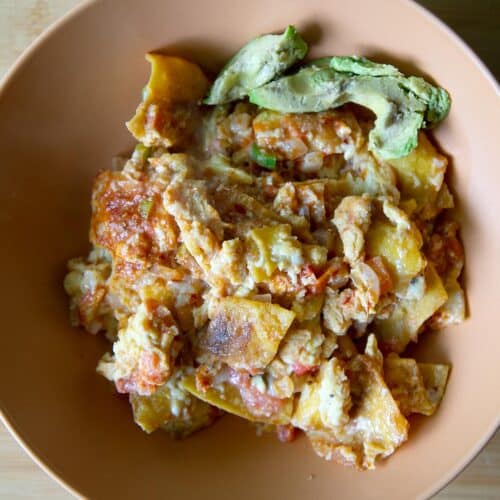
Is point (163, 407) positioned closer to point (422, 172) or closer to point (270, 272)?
point (270, 272)

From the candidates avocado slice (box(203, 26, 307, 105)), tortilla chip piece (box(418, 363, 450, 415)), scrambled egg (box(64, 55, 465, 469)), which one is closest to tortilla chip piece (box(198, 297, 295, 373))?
scrambled egg (box(64, 55, 465, 469))

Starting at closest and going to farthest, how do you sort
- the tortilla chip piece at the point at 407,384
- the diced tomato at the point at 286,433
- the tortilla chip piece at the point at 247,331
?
the tortilla chip piece at the point at 247,331 < the tortilla chip piece at the point at 407,384 < the diced tomato at the point at 286,433

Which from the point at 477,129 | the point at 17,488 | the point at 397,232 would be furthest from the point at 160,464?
the point at 477,129

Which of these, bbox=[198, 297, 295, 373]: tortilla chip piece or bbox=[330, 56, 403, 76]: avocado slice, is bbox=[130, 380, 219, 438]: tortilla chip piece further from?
bbox=[330, 56, 403, 76]: avocado slice

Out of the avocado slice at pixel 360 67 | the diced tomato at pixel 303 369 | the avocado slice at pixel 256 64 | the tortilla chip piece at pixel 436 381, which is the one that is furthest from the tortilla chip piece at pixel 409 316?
the avocado slice at pixel 256 64

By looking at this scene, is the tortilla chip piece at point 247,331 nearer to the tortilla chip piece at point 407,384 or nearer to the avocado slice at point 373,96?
the tortilla chip piece at point 407,384

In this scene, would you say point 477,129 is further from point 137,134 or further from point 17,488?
point 17,488

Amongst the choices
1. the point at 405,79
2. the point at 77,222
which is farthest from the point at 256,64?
the point at 77,222
